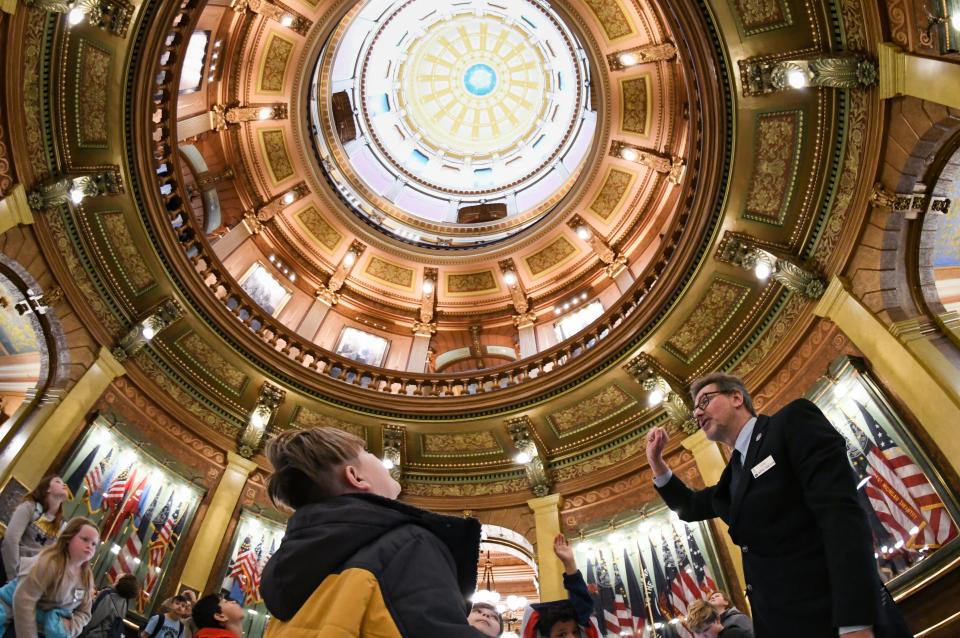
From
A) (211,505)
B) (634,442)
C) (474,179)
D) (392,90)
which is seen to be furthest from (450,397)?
(392,90)

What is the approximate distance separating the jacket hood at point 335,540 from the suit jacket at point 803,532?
5.76ft

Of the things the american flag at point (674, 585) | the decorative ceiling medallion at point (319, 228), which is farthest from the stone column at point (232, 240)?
the american flag at point (674, 585)

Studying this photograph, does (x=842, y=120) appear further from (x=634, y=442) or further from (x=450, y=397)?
(x=450, y=397)

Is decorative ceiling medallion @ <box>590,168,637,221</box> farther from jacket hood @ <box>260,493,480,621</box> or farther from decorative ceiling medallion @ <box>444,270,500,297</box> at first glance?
jacket hood @ <box>260,493,480,621</box>

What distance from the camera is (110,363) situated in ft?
38.3

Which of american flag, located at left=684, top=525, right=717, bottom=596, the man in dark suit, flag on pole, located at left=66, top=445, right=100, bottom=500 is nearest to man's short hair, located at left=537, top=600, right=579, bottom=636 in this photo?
the man in dark suit

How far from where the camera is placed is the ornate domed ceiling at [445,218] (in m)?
10.7

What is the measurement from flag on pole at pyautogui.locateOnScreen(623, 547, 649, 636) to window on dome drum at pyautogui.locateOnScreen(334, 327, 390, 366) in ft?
33.7

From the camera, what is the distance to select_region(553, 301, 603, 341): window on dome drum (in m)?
18.5

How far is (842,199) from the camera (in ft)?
32.7

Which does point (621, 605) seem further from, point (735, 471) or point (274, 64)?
point (274, 64)

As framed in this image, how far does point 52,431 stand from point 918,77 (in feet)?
49.3

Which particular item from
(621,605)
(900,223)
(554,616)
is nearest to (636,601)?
(621,605)

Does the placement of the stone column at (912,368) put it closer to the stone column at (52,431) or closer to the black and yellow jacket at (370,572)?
the black and yellow jacket at (370,572)
